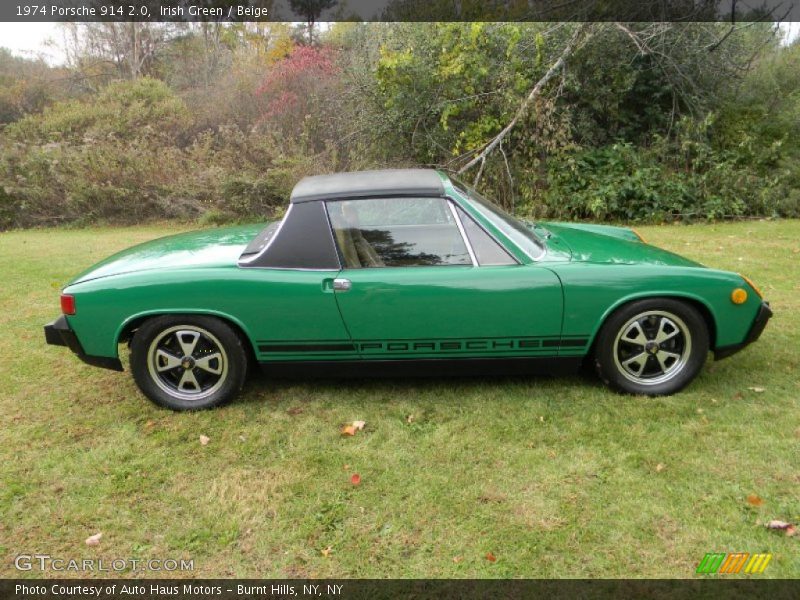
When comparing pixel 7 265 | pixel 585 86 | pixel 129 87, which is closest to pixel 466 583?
pixel 7 265

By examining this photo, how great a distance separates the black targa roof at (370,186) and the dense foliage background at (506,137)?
737cm

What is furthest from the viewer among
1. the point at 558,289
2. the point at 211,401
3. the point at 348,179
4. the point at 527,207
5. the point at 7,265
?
the point at 527,207

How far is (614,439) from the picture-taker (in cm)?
327

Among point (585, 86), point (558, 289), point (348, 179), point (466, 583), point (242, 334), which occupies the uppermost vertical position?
point (585, 86)

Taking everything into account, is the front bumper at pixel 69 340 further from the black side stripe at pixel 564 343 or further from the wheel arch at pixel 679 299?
the wheel arch at pixel 679 299

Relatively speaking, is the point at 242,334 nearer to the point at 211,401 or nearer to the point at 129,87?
the point at 211,401

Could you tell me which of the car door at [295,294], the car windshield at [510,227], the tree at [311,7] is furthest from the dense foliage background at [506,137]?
the car door at [295,294]

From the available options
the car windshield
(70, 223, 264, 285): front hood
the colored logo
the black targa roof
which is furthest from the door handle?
the colored logo

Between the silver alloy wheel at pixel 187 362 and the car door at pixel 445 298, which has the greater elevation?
the car door at pixel 445 298

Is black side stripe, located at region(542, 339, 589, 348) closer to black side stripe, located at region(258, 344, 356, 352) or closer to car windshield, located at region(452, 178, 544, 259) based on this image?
car windshield, located at region(452, 178, 544, 259)

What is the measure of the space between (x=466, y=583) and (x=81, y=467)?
2159 millimetres

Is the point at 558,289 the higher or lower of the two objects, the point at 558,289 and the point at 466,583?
the higher

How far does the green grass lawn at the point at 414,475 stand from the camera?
2.51 m

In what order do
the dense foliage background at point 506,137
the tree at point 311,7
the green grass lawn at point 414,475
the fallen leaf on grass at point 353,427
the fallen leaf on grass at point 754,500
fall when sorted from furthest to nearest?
1. the tree at point 311,7
2. the dense foliage background at point 506,137
3. the fallen leaf on grass at point 353,427
4. the fallen leaf on grass at point 754,500
5. the green grass lawn at point 414,475
